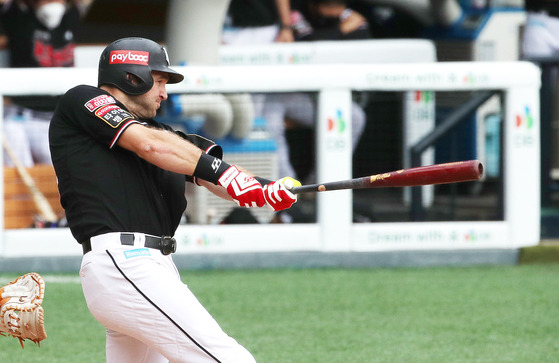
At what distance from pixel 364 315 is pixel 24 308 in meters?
2.95

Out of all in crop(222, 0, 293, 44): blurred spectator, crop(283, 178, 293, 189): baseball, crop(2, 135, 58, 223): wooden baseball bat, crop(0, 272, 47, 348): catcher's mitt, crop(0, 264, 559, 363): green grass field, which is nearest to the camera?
crop(283, 178, 293, 189): baseball

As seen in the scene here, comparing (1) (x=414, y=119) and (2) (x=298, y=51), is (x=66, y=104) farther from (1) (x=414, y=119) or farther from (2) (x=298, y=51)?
(2) (x=298, y=51)

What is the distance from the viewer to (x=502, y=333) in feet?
18.8

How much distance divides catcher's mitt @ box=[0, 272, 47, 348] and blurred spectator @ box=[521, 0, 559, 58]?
27.4ft

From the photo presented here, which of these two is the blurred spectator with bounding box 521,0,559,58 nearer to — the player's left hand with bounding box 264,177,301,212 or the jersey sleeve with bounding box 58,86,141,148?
the player's left hand with bounding box 264,177,301,212

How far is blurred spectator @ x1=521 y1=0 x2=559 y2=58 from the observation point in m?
11.2

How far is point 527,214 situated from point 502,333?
8.61 feet

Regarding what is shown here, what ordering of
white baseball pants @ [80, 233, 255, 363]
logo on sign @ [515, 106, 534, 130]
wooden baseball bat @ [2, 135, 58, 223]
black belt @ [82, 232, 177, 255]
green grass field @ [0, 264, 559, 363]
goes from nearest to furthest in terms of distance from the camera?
white baseball pants @ [80, 233, 255, 363], black belt @ [82, 232, 177, 255], green grass field @ [0, 264, 559, 363], wooden baseball bat @ [2, 135, 58, 223], logo on sign @ [515, 106, 534, 130]

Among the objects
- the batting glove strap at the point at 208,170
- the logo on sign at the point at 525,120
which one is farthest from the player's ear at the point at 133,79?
the logo on sign at the point at 525,120

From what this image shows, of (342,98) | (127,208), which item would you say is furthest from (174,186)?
(342,98)

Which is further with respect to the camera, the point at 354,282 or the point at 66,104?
the point at 354,282

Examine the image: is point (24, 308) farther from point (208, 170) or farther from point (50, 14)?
point (50, 14)

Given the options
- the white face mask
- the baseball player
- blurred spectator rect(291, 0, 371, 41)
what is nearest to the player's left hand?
the baseball player

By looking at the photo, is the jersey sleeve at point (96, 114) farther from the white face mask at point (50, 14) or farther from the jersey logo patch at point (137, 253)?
the white face mask at point (50, 14)
